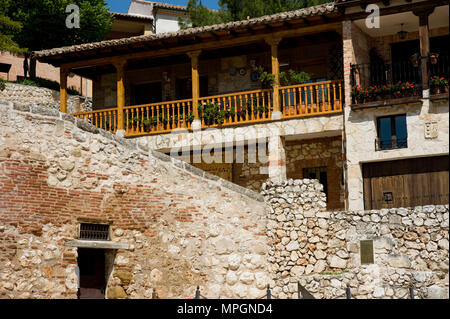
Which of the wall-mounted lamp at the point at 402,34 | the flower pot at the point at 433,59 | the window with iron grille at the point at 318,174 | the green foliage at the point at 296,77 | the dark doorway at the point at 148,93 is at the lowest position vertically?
the window with iron grille at the point at 318,174

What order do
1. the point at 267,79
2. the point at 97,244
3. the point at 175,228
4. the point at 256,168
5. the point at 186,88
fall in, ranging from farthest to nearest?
the point at 186,88, the point at 256,168, the point at 267,79, the point at 175,228, the point at 97,244

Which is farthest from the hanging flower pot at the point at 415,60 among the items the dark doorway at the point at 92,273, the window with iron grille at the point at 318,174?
the dark doorway at the point at 92,273

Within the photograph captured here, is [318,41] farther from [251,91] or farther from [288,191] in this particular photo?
[288,191]

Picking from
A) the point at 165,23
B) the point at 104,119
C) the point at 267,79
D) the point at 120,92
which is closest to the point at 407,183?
the point at 267,79

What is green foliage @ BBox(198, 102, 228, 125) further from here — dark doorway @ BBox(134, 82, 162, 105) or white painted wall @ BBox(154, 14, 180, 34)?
white painted wall @ BBox(154, 14, 180, 34)

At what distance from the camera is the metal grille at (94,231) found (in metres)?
15.2

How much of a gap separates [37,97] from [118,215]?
16.1 meters

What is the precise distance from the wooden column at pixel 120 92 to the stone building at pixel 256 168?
70 millimetres

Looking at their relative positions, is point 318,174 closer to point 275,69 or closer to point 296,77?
point 296,77

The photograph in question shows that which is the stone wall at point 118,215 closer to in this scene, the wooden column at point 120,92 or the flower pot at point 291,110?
the flower pot at point 291,110

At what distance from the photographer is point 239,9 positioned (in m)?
27.2

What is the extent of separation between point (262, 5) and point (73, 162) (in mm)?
12935

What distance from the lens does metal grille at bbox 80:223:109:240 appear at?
15.2 m

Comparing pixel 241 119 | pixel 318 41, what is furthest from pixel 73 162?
pixel 318 41
